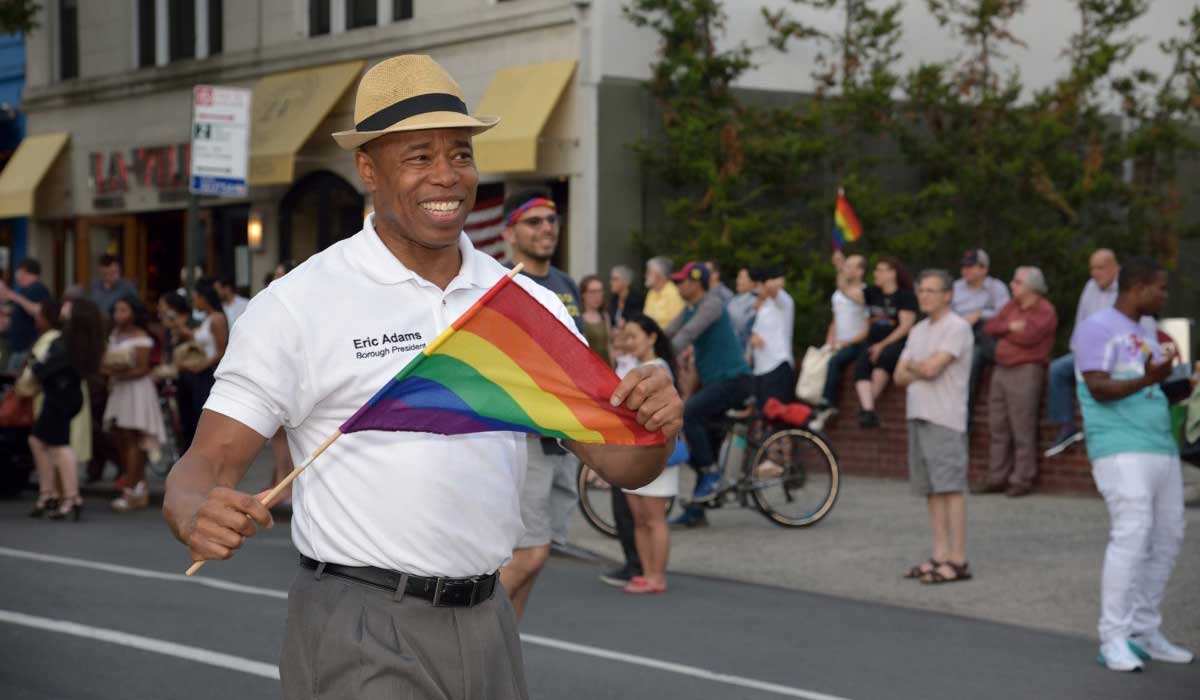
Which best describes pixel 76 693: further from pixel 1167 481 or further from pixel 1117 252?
pixel 1117 252

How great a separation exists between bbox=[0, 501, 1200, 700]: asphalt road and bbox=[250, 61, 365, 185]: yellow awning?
13.8 m

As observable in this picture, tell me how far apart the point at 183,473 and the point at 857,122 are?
62.6 feet

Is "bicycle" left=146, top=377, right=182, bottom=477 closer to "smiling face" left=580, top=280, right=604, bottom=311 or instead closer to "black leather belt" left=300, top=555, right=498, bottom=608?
"smiling face" left=580, top=280, right=604, bottom=311

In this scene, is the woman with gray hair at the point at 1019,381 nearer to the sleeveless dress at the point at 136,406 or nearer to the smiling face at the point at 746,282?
the smiling face at the point at 746,282

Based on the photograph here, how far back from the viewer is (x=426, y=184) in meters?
3.76

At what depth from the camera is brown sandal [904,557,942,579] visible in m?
10.9

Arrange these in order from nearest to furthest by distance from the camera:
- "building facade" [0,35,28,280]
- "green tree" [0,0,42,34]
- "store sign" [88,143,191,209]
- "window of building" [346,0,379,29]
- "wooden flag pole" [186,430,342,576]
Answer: "wooden flag pole" [186,430,342,576] → "green tree" [0,0,42,34] → "window of building" [346,0,379,29] → "store sign" [88,143,191,209] → "building facade" [0,35,28,280]

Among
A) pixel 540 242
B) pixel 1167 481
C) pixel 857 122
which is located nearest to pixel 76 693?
pixel 540 242

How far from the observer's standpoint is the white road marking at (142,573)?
34.1 feet

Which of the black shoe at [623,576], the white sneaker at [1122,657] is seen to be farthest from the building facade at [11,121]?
the white sneaker at [1122,657]

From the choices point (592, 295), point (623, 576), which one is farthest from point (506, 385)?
point (592, 295)

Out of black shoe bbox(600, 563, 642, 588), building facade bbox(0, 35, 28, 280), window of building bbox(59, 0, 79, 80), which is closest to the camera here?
black shoe bbox(600, 563, 642, 588)

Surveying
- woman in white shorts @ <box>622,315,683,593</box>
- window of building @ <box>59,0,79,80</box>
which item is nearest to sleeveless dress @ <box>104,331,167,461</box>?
woman in white shorts @ <box>622,315,683,593</box>

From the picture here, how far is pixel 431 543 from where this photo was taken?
3668 millimetres
